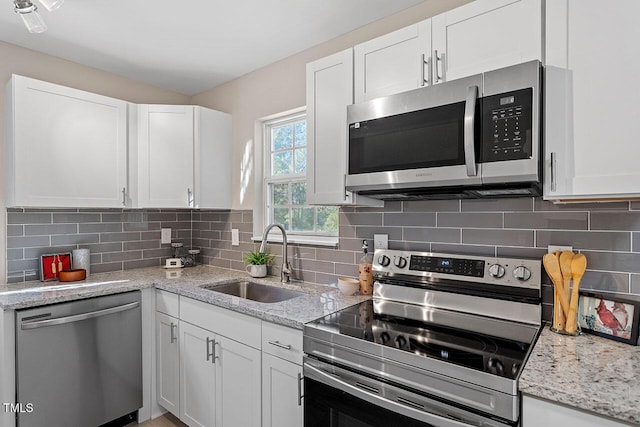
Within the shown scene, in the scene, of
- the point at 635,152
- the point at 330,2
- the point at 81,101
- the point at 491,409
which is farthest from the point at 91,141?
the point at 635,152

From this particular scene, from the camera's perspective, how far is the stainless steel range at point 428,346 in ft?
3.59

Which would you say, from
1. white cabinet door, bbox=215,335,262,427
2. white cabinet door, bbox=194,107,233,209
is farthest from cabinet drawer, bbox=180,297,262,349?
white cabinet door, bbox=194,107,233,209

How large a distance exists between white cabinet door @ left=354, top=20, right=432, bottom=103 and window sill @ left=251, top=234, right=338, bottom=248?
920 mm

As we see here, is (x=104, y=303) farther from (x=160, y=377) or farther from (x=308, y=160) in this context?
(x=308, y=160)

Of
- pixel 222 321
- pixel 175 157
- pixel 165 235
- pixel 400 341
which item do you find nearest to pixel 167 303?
pixel 222 321

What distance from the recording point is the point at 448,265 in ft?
5.71

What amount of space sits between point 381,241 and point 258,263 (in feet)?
3.17

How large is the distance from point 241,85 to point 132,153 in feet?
3.24

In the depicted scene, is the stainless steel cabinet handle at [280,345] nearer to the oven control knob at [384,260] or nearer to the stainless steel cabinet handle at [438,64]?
the oven control knob at [384,260]

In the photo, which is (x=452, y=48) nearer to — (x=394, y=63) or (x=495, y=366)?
(x=394, y=63)

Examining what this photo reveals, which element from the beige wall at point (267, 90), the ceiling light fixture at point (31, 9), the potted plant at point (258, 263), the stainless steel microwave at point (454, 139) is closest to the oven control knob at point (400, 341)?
the stainless steel microwave at point (454, 139)

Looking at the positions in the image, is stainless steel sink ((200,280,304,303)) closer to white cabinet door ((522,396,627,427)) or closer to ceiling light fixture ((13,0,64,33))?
white cabinet door ((522,396,627,427))

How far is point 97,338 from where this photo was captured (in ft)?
7.11

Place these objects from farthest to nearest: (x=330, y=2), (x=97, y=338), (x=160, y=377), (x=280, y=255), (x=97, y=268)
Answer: (x=97, y=268)
(x=280, y=255)
(x=160, y=377)
(x=97, y=338)
(x=330, y=2)
